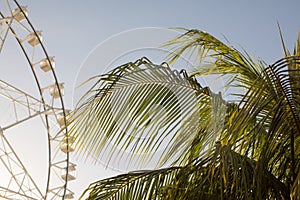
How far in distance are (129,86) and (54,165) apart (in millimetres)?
15556

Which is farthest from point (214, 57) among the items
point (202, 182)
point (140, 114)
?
point (202, 182)

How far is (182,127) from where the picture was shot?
5543mm

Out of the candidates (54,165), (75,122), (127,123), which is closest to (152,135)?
(127,123)

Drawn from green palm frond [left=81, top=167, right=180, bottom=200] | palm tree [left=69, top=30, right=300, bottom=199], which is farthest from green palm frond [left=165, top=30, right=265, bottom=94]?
green palm frond [left=81, top=167, right=180, bottom=200]

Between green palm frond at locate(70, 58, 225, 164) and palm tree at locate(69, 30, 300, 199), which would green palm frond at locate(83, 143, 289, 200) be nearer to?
palm tree at locate(69, 30, 300, 199)

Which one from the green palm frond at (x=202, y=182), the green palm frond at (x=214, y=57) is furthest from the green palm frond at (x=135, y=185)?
the green palm frond at (x=214, y=57)

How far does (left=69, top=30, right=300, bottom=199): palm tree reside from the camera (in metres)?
5.03

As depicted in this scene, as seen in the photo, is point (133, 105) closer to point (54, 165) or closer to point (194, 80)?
point (194, 80)

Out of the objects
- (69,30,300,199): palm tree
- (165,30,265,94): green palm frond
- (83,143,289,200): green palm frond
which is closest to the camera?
(83,143,289,200): green palm frond

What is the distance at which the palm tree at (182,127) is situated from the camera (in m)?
5.03

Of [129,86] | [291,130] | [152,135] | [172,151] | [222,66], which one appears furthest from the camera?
[222,66]

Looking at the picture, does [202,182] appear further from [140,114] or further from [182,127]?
[140,114]

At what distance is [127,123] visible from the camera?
230 inches

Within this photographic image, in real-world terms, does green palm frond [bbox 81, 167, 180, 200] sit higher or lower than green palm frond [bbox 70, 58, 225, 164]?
lower
